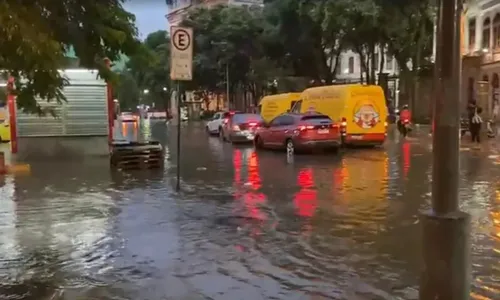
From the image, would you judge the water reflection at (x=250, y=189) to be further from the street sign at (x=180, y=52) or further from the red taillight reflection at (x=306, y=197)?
the street sign at (x=180, y=52)

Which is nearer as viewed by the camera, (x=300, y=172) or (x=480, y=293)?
(x=480, y=293)

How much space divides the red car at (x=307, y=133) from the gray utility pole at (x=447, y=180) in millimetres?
19256

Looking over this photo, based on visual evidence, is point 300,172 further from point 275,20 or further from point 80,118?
point 275,20

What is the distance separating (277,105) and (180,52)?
23.4 m

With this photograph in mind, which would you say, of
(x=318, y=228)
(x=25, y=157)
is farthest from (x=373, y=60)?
(x=318, y=228)

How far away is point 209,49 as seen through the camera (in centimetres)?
6284

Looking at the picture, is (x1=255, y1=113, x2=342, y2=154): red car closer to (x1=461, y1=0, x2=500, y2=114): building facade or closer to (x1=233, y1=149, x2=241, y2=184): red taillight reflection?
(x1=233, y1=149, x2=241, y2=184): red taillight reflection

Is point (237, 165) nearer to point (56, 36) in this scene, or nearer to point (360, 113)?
point (360, 113)

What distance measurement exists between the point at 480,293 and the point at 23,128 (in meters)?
27.4

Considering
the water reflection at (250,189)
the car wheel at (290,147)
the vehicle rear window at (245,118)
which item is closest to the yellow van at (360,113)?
the car wheel at (290,147)

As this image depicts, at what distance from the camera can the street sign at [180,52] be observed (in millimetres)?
12906

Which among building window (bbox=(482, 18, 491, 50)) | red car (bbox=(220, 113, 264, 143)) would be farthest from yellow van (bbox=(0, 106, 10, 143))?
building window (bbox=(482, 18, 491, 50))

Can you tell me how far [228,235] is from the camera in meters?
8.99

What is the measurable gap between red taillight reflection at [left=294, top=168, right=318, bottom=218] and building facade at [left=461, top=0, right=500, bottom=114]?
34868mm
